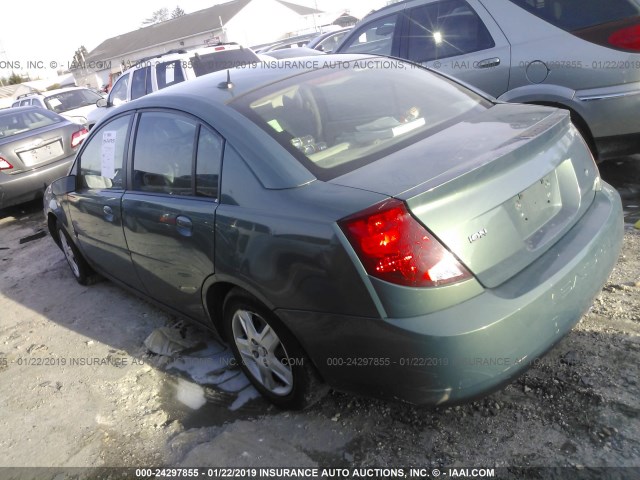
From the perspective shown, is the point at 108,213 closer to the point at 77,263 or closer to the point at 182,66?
the point at 77,263

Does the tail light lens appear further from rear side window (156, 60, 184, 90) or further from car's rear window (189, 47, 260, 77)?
rear side window (156, 60, 184, 90)

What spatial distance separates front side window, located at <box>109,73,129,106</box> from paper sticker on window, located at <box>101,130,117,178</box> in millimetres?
7034

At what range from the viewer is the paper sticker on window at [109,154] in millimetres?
3645

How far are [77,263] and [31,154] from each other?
3974mm

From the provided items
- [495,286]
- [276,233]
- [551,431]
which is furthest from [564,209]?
[276,233]

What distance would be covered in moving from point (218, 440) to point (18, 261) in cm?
456

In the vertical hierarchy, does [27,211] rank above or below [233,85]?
below

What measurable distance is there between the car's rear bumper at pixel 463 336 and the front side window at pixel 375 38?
3921 millimetres

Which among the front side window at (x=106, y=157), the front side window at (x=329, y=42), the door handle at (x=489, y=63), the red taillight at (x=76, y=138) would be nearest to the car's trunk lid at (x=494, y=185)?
the front side window at (x=106, y=157)

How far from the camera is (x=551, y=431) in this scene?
2.30 meters

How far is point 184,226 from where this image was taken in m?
2.81

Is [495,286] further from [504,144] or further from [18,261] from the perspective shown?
[18,261]

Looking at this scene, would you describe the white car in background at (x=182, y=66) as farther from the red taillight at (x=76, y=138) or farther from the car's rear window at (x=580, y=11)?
the car's rear window at (x=580, y=11)

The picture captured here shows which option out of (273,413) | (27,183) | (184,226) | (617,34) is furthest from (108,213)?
(27,183)
